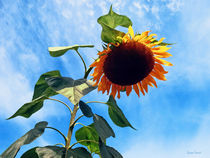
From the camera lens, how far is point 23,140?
1.64 m

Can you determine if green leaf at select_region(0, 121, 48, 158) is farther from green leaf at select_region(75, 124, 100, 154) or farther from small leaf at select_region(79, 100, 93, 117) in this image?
green leaf at select_region(75, 124, 100, 154)

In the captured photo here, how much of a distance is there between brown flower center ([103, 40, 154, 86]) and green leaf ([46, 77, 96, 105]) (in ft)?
0.93

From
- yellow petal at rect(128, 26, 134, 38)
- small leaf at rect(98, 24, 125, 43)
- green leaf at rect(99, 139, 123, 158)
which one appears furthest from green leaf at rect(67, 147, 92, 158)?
yellow petal at rect(128, 26, 134, 38)

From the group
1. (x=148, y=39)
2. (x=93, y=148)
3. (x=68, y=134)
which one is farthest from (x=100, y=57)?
(x=93, y=148)

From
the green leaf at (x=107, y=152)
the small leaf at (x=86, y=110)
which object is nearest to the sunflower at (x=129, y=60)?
the small leaf at (x=86, y=110)

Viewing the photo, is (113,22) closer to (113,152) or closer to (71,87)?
(71,87)

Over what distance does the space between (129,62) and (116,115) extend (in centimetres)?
70

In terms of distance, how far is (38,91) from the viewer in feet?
6.76

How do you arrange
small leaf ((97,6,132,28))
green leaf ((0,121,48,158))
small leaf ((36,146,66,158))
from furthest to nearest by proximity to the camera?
small leaf ((97,6,132,28)), green leaf ((0,121,48,158)), small leaf ((36,146,66,158))

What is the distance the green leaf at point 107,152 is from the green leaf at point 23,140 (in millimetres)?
517

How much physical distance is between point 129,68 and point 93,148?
1.17 m

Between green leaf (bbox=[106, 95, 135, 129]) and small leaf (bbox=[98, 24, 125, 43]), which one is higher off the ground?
small leaf (bbox=[98, 24, 125, 43])

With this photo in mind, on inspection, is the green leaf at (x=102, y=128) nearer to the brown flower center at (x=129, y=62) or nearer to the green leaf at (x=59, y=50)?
the brown flower center at (x=129, y=62)

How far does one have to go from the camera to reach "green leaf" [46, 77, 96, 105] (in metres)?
1.30
